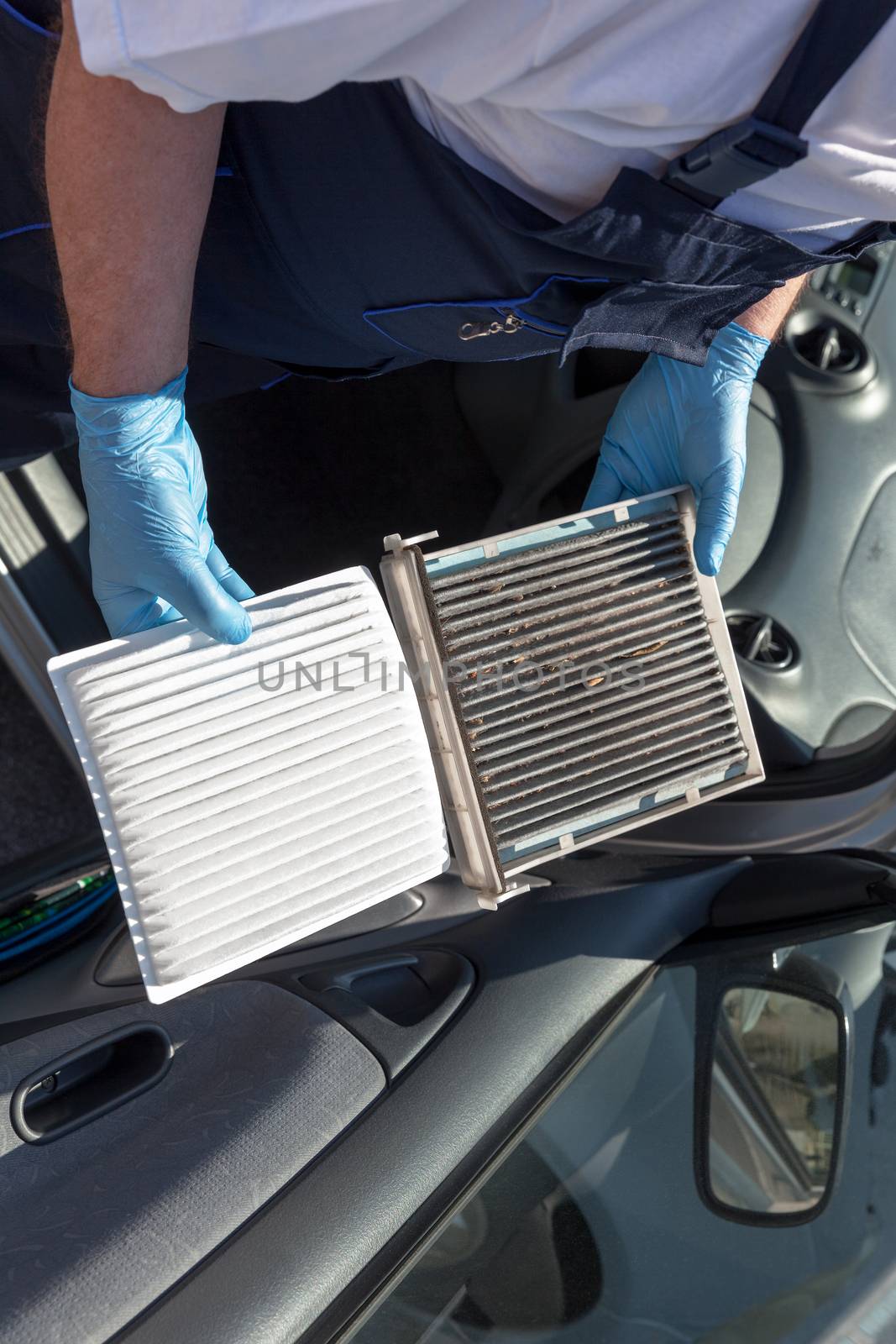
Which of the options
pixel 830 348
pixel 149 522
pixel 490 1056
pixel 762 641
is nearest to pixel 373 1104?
pixel 490 1056

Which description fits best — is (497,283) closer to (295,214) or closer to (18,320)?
(295,214)

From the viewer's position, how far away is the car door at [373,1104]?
0.80m

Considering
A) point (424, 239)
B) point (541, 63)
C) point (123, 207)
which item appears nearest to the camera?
point (541, 63)

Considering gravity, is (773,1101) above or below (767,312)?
below

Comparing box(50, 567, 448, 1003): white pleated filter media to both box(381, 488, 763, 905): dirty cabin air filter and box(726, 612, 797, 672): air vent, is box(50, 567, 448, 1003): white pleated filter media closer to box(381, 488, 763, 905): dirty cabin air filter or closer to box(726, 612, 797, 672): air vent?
box(381, 488, 763, 905): dirty cabin air filter

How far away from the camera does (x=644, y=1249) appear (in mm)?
935

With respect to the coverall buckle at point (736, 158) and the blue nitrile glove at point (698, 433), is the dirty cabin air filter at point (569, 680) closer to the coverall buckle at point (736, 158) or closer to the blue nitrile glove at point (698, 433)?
the blue nitrile glove at point (698, 433)

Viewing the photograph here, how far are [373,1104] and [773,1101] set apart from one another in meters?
0.46

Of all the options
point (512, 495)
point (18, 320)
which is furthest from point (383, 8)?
point (512, 495)

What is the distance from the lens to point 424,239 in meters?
0.82

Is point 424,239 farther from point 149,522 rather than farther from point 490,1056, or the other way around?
point 490,1056

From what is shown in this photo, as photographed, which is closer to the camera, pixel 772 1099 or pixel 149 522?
pixel 149 522

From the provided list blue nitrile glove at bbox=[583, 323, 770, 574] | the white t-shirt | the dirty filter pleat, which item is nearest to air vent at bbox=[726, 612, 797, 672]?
blue nitrile glove at bbox=[583, 323, 770, 574]

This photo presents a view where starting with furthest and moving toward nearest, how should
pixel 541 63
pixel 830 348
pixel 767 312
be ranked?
1. pixel 830 348
2. pixel 767 312
3. pixel 541 63
